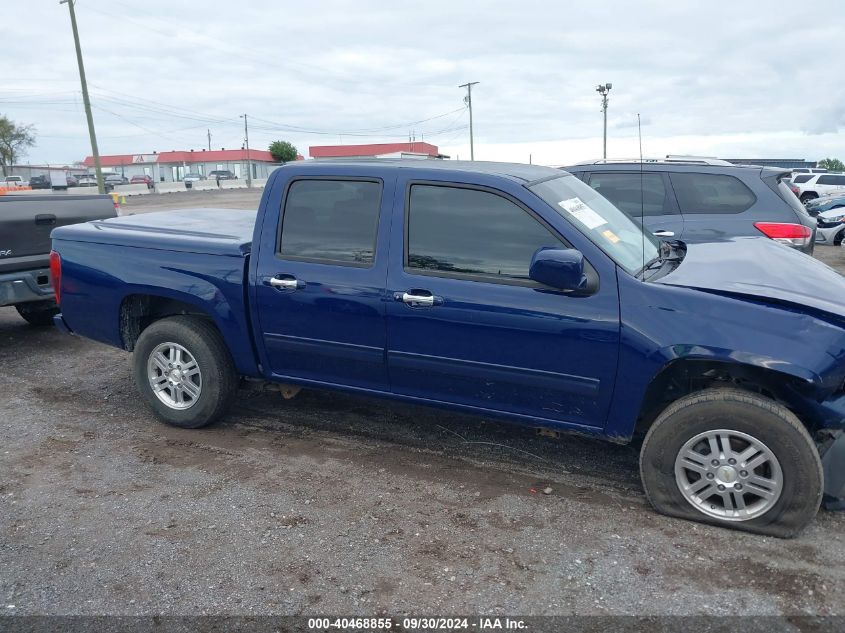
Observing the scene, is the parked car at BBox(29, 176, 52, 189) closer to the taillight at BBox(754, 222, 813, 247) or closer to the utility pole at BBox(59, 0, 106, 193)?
the utility pole at BBox(59, 0, 106, 193)

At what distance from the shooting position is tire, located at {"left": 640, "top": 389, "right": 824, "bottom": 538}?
338cm

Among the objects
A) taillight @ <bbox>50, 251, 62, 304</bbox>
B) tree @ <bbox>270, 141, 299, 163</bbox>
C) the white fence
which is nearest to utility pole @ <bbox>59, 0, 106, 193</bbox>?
the white fence

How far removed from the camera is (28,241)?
6.63 m

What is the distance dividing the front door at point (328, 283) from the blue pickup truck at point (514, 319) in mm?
13

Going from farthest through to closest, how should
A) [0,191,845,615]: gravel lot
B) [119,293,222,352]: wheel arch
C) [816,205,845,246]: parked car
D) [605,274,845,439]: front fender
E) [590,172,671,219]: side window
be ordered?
[816,205,845,246]: parked car
[590,172,671,219]: side window
[119,293,222,352]: wheel arch
[605,274,845,439]: front fender
[0,191,845,615]: gravel lot

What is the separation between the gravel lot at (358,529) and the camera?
306 centimetres

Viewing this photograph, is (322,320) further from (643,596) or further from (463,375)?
(643,596)

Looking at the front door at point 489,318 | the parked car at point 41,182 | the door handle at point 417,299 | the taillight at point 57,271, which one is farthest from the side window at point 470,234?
the parked car at point 41,182

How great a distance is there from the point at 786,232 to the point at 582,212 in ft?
12.3

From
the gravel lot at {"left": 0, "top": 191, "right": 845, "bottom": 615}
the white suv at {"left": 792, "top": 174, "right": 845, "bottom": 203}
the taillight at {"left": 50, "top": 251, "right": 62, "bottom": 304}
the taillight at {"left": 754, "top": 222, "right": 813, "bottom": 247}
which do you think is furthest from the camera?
the white suv at {"left": 792, "top": 174, "right": 845, "bottom": 203}

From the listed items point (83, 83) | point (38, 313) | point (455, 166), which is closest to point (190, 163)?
point (83, 83)

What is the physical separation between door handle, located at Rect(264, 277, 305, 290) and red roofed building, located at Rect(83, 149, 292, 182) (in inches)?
3521

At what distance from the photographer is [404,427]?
16.3ft

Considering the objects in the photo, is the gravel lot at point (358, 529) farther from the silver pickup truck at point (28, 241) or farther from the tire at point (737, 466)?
the silver pickup truck at point (28, 241)
